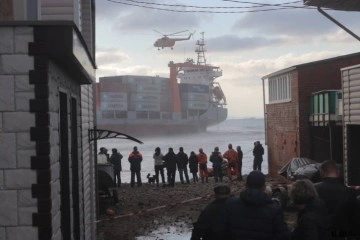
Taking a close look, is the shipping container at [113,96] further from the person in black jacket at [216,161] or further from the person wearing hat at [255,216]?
the person wearing hat at [255,216]

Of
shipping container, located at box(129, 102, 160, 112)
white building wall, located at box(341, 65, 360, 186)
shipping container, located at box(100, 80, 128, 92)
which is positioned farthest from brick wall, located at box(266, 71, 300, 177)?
shipping container, located at box(129, 102, 160, 112)

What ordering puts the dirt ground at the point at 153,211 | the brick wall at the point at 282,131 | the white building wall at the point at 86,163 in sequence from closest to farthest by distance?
the white building wall at the point at 86,163
the dirt ground at the point at 153,211
the brick wall at the point at 282,131

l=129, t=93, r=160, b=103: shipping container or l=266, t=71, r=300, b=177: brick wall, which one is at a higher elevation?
l=129, t=93, r=160, b=103: shipping container

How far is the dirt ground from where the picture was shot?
1174 cm

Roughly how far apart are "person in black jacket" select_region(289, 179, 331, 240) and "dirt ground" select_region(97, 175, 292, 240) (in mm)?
6930

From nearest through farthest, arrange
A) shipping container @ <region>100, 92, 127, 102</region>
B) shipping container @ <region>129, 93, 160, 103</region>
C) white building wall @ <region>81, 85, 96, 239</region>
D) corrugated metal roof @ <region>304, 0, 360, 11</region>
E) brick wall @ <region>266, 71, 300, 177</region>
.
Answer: white building wall @ <region>81, 85, 96, 239</region> < corrugated metal roof @ <region>304, 0, 360, 11</region> < brick wall @ <region>266, 71, 300, 177</region> < shipping container @ <region>100, 92, 127, 102</region> < shipping container @ <region>129, 93, 160, 103</region>

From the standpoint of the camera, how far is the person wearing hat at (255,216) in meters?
4.16

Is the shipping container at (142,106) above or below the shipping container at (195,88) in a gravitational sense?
below

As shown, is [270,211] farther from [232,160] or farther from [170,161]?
[232,160]

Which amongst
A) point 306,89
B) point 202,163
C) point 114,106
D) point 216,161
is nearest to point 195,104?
point 114,106

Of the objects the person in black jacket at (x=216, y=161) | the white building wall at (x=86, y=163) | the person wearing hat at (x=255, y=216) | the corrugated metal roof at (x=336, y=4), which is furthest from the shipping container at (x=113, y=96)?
the person wearing hat at (x=255, y=216)

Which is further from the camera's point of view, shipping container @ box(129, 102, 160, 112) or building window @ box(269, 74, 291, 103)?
shipping container @ box(129, 102, 160, 112)

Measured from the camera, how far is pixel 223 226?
14.6ft

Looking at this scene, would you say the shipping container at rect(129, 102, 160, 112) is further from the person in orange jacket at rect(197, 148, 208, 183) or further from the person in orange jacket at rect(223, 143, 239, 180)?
the person in orange jacket at rect(223, 143, 239, 180)
